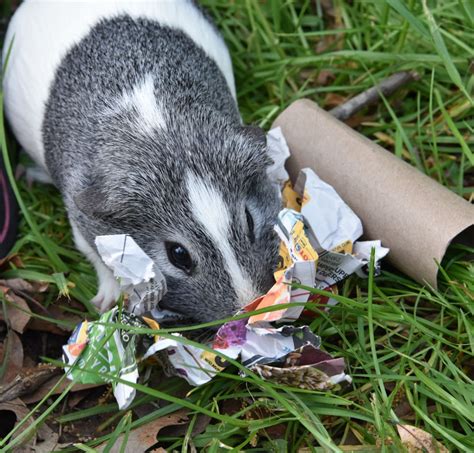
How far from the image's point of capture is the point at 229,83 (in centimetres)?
453

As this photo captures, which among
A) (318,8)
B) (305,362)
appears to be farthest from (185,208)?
(318,8)

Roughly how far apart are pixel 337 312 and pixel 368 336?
186 mm

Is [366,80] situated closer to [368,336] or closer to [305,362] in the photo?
[368,336]

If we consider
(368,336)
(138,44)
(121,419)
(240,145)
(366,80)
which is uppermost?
(138,44)

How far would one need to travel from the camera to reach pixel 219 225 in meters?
3.32

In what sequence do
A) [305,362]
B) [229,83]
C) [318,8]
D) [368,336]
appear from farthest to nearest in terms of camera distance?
[318,8], [229,83], [368,336], [305,362]

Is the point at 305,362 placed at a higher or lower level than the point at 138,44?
lower

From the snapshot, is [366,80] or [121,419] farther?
[366,80]

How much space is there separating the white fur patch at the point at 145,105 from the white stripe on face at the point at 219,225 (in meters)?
0.46

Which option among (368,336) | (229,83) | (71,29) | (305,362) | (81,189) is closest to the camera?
(305,362)

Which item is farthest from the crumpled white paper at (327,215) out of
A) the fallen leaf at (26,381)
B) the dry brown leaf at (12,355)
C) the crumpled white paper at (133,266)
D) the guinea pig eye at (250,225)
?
the dry brown leaf at (12,355)

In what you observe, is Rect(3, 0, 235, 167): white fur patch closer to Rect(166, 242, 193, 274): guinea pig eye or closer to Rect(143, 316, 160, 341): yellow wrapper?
Rect(166, 242, 193, 274): guinea pig eye

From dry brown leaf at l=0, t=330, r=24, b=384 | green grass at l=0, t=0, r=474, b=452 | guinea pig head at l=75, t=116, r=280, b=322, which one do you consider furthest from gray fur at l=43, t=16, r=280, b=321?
dry brown leaf at l=0, t=330, r=24, b=384

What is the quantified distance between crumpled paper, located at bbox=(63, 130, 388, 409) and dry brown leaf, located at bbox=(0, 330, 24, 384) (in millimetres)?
455
